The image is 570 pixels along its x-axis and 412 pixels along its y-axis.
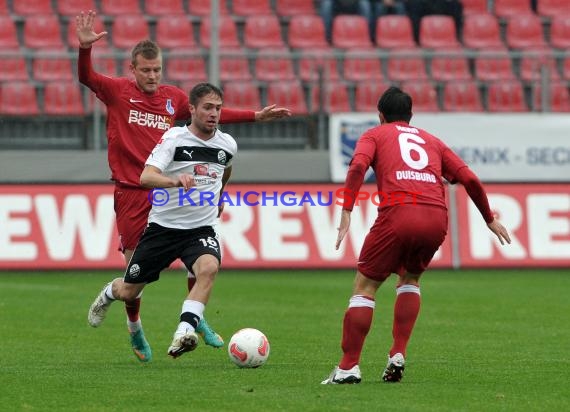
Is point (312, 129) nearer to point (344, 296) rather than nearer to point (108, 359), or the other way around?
point (344, 296)

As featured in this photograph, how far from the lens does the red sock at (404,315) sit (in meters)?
8.66

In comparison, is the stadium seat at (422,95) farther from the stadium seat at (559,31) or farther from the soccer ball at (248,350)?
the soccer ball at (248,350)

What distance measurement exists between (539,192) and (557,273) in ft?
4.17

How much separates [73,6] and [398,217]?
55.5ft

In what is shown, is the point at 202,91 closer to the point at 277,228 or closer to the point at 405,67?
the point at 277,228

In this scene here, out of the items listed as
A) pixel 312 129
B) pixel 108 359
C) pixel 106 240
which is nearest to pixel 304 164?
pixel 312 129

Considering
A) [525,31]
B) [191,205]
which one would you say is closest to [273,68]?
[525,31]

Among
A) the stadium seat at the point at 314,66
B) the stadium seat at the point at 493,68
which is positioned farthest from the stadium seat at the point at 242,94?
the stadium seat at the point at 493,68

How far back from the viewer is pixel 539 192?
1983 centimetres

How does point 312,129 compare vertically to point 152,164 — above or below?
below

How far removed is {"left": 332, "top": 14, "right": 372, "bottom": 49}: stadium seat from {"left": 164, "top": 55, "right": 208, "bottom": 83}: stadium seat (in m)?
3.47

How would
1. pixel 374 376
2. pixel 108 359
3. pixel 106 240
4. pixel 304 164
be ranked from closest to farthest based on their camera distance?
pixel 374 376
pixel 108 359
pixel 106 240
pixel 304 164

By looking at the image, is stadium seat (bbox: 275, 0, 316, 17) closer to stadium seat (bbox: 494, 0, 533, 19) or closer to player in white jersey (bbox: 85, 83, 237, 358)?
stadium seat (bbox: 494, 0, 533, 19)

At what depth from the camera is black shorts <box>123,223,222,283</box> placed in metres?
9.69
